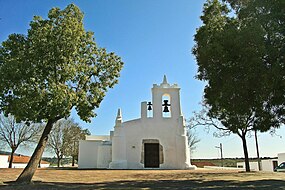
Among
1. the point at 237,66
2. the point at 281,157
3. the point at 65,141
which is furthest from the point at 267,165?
the point at 237,66

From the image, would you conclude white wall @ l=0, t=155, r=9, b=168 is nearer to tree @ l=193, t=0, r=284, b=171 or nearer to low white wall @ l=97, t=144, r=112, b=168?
low white wall @ l=97, t=144, r=112, b=168

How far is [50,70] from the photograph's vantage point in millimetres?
13664

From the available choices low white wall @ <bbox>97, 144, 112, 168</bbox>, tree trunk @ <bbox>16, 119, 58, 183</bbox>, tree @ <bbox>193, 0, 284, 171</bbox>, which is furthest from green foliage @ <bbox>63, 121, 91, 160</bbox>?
tree @ <bbox>193, 0, 284, 171</bbox>

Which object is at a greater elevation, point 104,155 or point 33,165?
point 104,155

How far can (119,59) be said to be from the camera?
16266 millimetres

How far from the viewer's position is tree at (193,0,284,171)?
35.4 ft

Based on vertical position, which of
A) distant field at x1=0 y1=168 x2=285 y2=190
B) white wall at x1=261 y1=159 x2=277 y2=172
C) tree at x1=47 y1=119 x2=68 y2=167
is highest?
tree at x1=47 y1=119 x2=68 y2=167

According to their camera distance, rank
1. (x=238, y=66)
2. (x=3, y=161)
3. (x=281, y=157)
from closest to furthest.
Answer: (x=238, y=66)
(x=3, y=161)
(x=281, y=157)

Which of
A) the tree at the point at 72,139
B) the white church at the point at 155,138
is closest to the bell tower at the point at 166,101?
the white church at the point at 155,138

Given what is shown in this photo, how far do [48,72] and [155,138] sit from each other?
17629mm

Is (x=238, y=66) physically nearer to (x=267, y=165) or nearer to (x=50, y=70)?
(x=50, y=70)

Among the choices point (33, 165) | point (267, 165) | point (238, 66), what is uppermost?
point (238, 66)

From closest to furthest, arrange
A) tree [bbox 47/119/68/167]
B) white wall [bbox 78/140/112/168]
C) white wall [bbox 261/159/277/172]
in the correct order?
white wall [bbox 78/140/112/168] → tree [bbox 47/119/68/167] → white wall [bbox 261/159/277/172]

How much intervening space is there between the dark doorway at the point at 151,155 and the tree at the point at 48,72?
50.1 feet
